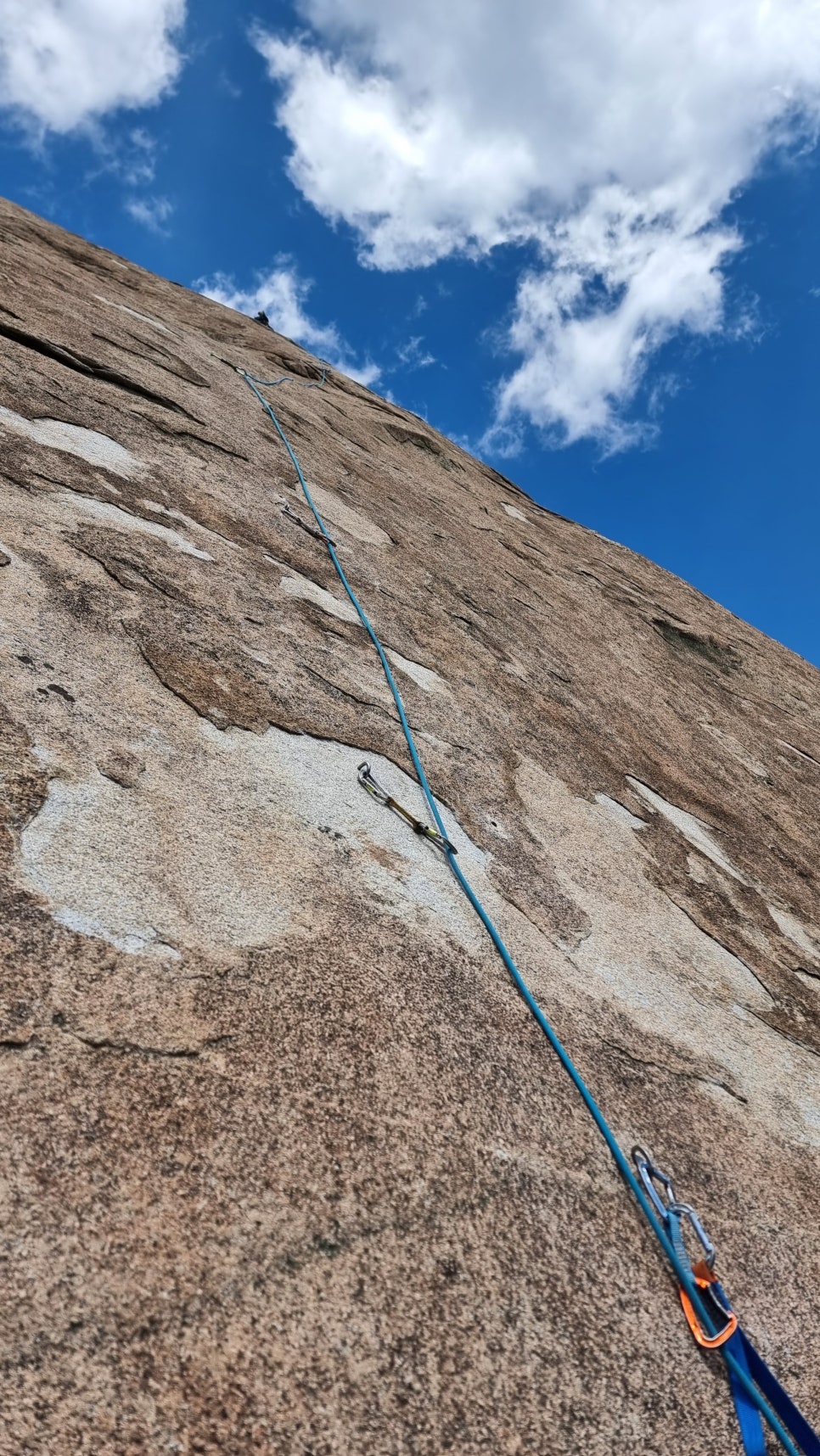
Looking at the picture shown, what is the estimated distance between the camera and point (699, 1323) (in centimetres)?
169

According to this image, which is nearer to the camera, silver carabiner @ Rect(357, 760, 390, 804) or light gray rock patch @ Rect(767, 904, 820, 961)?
silver carabiner @ Rect(357, 760, 390, 804)

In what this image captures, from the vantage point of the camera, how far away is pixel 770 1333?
1.77m

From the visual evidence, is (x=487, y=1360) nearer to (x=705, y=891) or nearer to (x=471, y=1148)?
(x=471, y=1148)

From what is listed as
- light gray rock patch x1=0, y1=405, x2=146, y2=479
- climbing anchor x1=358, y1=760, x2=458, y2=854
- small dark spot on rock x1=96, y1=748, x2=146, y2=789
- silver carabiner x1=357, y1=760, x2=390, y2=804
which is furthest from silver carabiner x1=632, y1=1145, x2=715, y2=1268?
light gray rock patch x1=0, y1=405, x2=146, y2=479

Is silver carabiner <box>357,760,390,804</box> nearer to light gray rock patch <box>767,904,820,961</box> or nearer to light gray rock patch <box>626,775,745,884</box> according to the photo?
light gray rock patch <box>626,775,745,884</box>

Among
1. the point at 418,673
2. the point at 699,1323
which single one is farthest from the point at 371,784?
the point at 699,1323

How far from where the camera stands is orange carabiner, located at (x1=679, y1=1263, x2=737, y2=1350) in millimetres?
1649

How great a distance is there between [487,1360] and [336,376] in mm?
9902

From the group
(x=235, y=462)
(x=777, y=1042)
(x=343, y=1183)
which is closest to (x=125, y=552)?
(x=235, y=462)

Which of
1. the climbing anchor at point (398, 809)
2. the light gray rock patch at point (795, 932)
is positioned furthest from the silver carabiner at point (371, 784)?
the light gray rock patch at point (795, 932)

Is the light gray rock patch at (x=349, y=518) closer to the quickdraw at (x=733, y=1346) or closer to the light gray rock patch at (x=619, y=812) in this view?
the light gray rock patch at (x=619, y=812)

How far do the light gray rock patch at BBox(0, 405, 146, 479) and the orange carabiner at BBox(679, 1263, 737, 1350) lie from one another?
386 cm

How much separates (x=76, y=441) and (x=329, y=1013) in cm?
327

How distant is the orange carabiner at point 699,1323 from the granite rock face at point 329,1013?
49 mm
